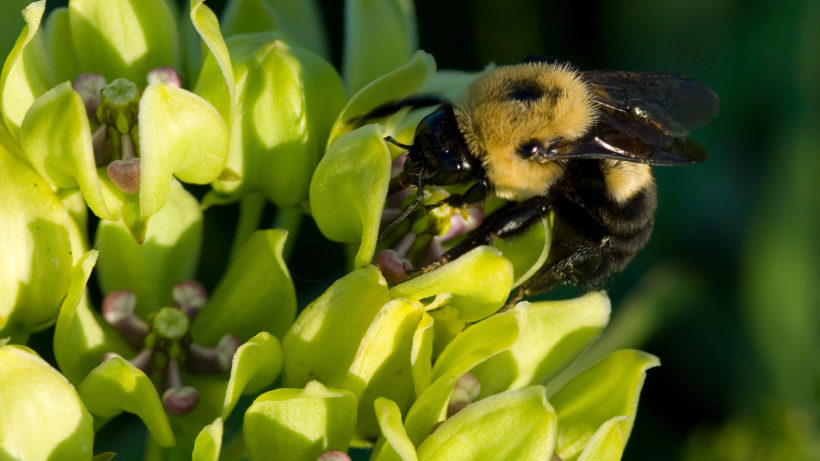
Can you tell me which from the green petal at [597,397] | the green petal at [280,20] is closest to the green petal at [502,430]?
the green petal at [597,397]

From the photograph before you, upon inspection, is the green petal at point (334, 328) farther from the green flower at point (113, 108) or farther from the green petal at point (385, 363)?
the green flower at point (113, 108)

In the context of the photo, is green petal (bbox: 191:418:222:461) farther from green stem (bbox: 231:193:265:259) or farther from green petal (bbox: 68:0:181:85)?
green petal (bbox: 68:0:181:85)

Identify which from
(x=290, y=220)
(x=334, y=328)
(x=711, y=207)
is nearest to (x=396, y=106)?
(x=290, y=220)

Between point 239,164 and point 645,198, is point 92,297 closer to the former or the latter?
point 239,164

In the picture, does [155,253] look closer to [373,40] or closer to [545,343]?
[373,40]

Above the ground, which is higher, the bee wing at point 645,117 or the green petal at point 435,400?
the bee wing at point 645,117

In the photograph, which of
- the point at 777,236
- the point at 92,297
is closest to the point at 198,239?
the point at 92,297
